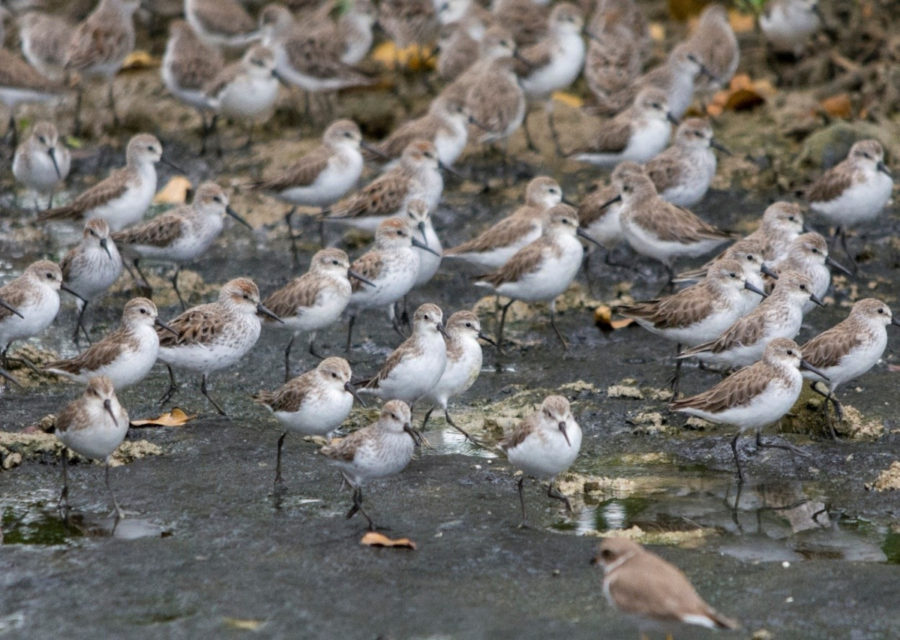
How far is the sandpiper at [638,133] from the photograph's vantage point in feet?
47.8

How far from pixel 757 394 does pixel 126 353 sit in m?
4.52

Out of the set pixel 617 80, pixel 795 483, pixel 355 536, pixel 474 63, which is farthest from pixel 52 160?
pixel 795 483

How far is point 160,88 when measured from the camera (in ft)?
60.5

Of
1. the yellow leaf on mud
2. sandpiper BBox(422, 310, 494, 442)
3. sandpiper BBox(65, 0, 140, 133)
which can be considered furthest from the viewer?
sandpiper BBox(65, 0, 140, 133)

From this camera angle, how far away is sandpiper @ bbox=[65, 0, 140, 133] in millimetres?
16953

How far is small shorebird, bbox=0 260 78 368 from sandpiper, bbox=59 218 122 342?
0.93 meters

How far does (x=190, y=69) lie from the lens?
16609mm

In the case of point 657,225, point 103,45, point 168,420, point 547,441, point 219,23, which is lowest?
point 168,420

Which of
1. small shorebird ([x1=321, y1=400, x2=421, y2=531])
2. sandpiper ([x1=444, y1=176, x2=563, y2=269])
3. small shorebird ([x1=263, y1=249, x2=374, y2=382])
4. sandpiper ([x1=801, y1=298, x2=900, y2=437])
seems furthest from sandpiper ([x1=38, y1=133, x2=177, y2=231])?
sandpiper ([x1=801, y1=298, x2=900, y2=437])

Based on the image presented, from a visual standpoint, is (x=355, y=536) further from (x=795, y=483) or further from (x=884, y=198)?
(x=884, y=198)

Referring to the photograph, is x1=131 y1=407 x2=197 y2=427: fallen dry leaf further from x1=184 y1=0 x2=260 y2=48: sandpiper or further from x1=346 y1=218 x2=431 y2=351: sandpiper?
x1=184 y1=0 x2=260 y2=48: sandpiper

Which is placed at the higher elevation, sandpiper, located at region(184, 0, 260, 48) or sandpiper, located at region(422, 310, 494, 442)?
sandpiper, located at region(184, 0, 260, 48)

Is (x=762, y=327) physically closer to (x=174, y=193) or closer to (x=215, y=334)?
(x=215, y=334)

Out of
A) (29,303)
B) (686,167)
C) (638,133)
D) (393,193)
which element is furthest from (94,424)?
(638,133)
